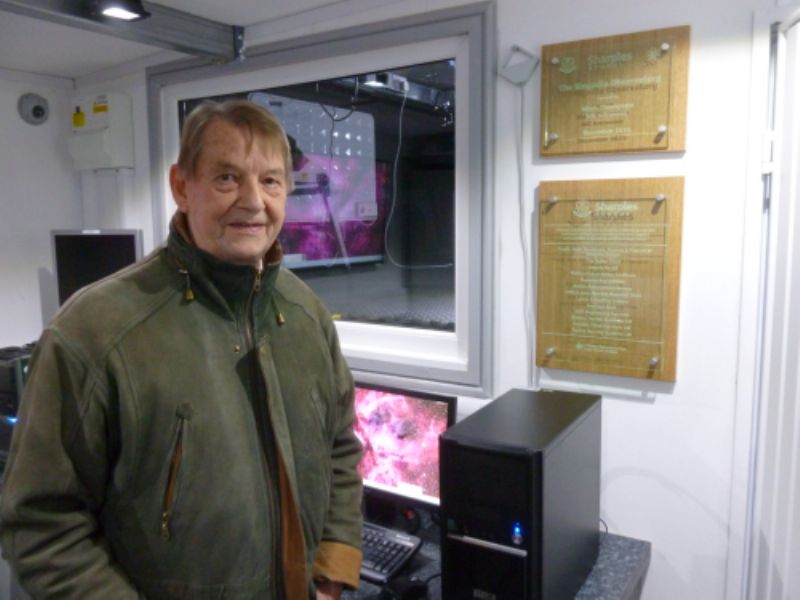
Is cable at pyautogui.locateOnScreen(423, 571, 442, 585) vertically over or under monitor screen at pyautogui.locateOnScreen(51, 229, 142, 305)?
under

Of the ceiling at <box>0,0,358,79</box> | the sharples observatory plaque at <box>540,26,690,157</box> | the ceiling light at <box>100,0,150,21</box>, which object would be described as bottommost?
the sharples observatory plaque at <box>540,26,690,157</box>

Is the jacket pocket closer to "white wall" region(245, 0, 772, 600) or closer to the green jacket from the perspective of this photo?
the green jacket

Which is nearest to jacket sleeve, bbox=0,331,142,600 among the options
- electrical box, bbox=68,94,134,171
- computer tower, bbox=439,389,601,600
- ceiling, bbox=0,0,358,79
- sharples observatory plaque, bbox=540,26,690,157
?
computer tower, bbox=439,389,601,600

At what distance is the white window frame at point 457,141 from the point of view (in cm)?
171

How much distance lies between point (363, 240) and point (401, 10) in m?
0.77

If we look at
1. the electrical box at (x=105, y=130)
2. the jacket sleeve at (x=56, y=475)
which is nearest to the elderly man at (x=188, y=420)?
the jacket sleeve at (x=56, y=475)

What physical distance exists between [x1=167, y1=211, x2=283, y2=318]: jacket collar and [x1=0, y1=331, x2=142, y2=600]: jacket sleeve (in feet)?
0.70

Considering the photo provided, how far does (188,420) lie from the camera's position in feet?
3.22

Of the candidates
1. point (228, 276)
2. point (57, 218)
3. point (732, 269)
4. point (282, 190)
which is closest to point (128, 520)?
point (228, 276)

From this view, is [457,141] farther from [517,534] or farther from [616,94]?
[517,534]

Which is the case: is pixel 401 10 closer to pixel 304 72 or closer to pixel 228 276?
pixel 304 72

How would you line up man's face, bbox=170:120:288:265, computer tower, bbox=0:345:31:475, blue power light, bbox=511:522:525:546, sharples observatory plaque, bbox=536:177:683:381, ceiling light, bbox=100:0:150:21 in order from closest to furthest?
man's face, bbox=170:120:288:265
blue power light, bbox=511:522:525:546
sharples observatory plaque, bbox=536:177:683:381
ceiling light, bbox=100:0:150:21
computer tower, bbox=0:345:31:475

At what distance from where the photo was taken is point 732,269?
144cm

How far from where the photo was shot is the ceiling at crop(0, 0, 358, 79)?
1.94 metres
